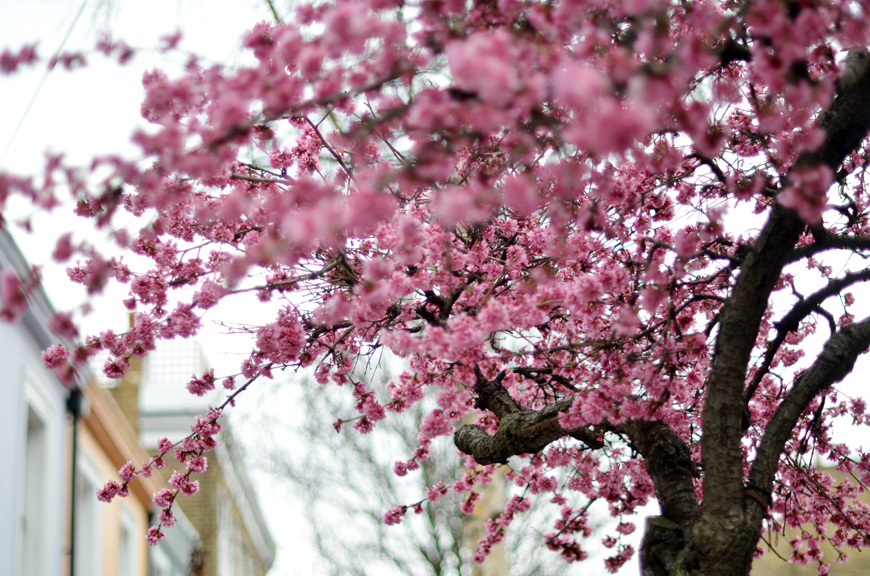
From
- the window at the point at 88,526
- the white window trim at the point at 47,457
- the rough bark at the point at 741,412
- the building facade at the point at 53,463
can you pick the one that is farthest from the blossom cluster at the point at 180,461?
the window at the point at 88,526

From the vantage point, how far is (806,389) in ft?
12.8

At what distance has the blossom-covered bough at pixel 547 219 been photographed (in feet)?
7.00

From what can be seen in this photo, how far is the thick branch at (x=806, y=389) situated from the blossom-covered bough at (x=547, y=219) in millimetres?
11

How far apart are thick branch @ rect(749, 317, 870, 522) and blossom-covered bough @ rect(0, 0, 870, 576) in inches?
0.4

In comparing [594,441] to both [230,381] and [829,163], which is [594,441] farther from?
[230,381]

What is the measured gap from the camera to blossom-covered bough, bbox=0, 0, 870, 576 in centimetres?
213

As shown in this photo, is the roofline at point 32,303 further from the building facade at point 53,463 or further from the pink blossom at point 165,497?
the pink blossom at point 165,497

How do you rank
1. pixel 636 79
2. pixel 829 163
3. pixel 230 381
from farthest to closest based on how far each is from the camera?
pixel 230 381, pixel 829 163, pixel 636 79

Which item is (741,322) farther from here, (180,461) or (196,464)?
(196,464)

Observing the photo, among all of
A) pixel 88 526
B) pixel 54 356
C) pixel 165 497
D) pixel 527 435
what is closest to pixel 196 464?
pixel 165 497

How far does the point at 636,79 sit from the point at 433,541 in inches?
458

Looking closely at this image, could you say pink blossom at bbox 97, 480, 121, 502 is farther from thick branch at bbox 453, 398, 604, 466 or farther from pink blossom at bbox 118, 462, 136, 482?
thick branch at bbox 453, 398, 604, 466

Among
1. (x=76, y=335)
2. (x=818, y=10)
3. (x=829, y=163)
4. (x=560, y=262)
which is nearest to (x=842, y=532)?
Result: (x=560, y=262)

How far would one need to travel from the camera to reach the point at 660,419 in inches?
160
